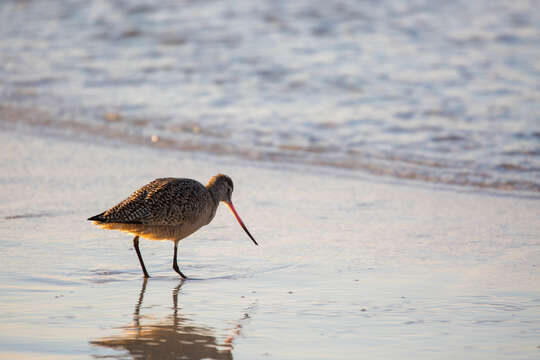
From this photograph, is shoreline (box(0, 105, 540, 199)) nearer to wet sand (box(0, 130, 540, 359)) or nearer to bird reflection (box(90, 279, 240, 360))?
wet sand (box(0, 130, 540, 359))

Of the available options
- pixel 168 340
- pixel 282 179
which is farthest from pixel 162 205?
pixel 282 179

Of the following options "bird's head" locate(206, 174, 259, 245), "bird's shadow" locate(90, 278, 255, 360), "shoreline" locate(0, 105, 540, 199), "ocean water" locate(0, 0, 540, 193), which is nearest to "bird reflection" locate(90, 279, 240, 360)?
"bird's shadow" locate(90, 278, 255, 360)

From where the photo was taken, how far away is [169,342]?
387 centimetres

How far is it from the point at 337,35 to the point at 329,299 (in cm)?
1035

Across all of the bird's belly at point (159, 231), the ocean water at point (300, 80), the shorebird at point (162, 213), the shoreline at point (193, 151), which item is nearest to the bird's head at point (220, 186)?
the shorebird at point (162, 213)

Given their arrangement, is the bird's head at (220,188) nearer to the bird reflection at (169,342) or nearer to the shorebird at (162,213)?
the shorebird at (162,213)

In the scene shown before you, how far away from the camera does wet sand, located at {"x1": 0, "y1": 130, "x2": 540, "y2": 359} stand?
3.89m

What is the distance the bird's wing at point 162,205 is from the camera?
495cm

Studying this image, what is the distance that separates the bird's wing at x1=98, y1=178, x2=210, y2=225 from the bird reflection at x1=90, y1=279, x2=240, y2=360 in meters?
0.91

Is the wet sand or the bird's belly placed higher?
the bird's belly

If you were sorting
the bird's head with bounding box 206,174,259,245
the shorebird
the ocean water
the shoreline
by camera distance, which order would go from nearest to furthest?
the shorebird, the bird's head with bounding box 206,174,259,245, the shoreline, the ocean water

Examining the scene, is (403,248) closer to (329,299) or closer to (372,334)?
(329,299)

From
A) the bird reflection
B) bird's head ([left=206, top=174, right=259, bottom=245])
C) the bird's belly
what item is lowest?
the bird reflection

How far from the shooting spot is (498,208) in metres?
6.63
